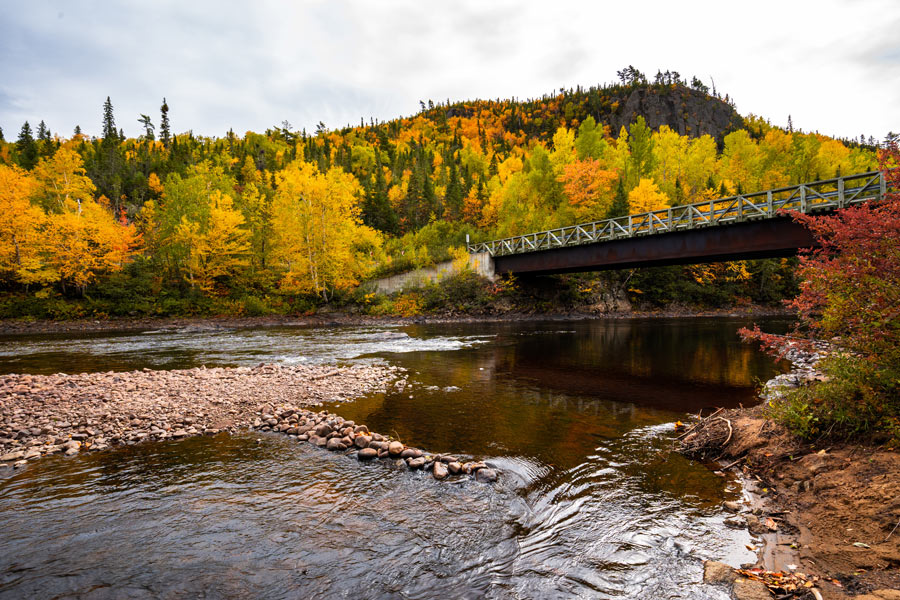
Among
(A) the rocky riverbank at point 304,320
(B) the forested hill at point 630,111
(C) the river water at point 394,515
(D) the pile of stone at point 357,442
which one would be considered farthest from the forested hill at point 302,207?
(B) the forested hill at point 630,111

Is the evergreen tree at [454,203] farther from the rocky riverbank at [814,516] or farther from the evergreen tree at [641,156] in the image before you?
the rocky riverbank at [814,516]

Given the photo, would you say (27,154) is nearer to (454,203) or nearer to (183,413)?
(454,203)

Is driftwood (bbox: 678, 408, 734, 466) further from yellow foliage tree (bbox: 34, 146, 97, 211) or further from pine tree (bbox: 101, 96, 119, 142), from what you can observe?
pine tree (bbox: 101, 96, 119, 142)

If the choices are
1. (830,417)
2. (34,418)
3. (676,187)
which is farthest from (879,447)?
(676,187)

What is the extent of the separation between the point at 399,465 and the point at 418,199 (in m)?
60.3

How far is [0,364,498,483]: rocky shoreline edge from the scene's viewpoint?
22.4 ft

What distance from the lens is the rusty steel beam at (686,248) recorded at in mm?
19672

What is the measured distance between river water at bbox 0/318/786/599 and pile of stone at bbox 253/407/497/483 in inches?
10.0

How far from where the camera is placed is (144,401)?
30.5 feet

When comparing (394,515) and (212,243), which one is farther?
(212,243)

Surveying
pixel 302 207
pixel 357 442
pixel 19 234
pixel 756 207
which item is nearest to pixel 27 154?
pixel 19 234

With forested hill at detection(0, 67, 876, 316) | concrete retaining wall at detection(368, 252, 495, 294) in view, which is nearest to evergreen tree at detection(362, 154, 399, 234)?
forested hill at detection(0, 67, 876, 316)

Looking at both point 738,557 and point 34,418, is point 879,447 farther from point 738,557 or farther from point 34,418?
point 34,418

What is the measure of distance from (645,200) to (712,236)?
19.9 metres
